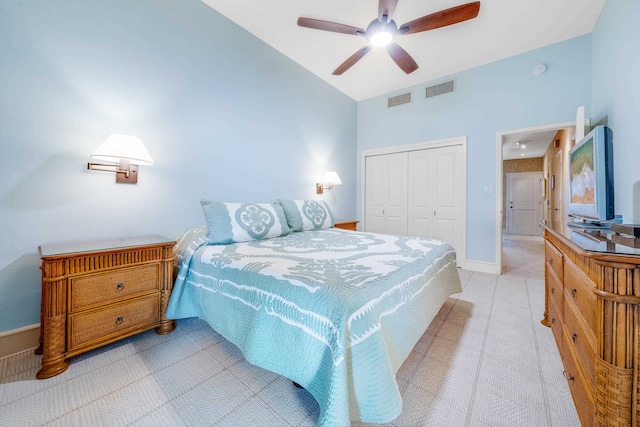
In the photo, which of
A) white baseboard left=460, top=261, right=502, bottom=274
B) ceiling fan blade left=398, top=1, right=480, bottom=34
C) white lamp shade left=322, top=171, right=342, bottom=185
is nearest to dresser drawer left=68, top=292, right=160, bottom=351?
white lamp shade left=322, top=171, right=342, bottom=185

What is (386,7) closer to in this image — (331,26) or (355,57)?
(331,26)

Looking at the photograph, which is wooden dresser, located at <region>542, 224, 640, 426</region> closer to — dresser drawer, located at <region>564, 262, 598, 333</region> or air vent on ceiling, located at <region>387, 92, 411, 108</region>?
dresser drawer, located at <region>564, 262, 598, 333</region>

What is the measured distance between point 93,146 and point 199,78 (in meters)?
1.15

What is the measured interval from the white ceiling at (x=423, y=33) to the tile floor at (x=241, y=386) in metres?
3.03

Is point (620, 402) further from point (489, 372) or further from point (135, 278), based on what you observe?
point (135, 278)

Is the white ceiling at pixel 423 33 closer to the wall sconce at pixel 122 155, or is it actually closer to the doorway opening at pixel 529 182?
the wall sconce at pixel 122 155

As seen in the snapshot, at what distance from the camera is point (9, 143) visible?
152cm

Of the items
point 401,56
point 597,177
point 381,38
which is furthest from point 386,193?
point 597,177

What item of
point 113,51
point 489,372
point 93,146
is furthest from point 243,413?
point 113,51

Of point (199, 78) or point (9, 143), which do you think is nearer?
point (9, 143)

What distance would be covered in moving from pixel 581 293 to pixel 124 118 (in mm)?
3039

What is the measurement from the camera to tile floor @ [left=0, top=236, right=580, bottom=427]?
113 centimetres

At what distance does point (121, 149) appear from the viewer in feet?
5.57

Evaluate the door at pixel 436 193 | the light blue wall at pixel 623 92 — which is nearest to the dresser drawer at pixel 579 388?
the light blue wall at pixel 623 92
